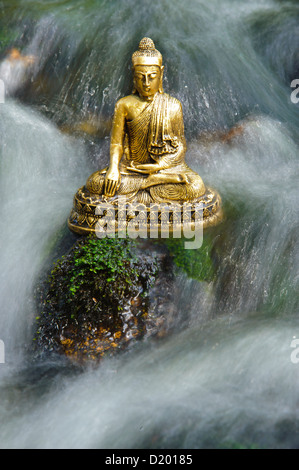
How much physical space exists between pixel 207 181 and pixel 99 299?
92.5 inches

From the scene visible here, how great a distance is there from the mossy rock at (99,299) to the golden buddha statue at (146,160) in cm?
40

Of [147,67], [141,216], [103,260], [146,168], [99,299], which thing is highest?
[147,67]

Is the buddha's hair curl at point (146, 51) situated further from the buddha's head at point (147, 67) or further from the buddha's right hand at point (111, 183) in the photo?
the buddha's right hand at point (111, 183)

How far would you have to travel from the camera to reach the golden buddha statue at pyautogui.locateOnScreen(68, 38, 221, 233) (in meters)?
5.65

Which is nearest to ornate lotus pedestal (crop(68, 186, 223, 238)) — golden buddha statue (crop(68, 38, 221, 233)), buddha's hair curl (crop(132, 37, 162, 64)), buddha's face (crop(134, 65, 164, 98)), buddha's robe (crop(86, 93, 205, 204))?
golden buddha statue (crop(68, 38, 221, 233))

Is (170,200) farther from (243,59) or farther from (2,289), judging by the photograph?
(243,59)

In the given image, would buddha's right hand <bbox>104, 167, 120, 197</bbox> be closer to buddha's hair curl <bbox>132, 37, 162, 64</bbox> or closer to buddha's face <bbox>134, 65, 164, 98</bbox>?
buddha's face <bbox>134, 65, 164, 98</bbox>

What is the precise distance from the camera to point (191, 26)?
779 centimetres

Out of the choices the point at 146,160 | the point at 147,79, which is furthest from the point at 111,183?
the point at 147,79

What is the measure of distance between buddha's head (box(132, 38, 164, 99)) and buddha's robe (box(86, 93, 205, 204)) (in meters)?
0.16

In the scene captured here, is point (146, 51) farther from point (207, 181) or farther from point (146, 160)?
point (207, 181)

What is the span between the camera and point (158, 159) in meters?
5.86

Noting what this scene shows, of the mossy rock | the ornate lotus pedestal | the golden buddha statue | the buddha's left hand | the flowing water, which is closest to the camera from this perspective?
the flowing water

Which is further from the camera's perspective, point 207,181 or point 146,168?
point 207,181
